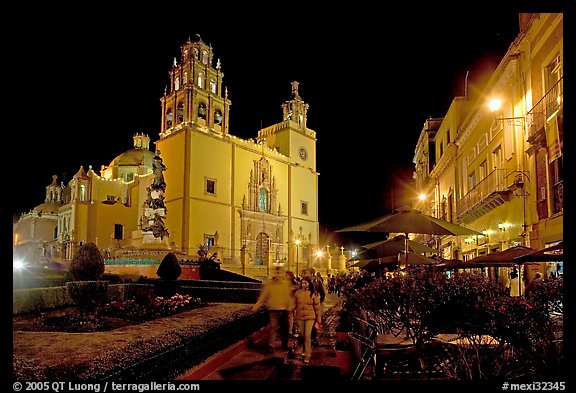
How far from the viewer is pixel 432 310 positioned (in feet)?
16.7

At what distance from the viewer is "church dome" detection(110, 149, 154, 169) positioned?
1857 inches

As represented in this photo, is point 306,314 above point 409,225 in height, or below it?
below

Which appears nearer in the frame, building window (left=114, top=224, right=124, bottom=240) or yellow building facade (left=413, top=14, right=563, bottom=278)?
yellow building facade (left=413, top=14, right=563, bottom=278)

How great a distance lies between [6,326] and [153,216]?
25387 millimetres

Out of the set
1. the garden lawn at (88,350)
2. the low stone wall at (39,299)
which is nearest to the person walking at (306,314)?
the garden lawn at (88,350)

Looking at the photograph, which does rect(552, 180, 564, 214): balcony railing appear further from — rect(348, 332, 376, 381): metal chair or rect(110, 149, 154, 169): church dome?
rect(110, 149, 154, 169): church dome

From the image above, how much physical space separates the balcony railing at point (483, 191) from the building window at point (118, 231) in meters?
28.2

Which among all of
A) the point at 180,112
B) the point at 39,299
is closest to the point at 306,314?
the point at 39,299

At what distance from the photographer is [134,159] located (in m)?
47.5

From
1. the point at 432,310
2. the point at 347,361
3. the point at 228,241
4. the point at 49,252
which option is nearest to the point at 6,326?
the point at 432,310

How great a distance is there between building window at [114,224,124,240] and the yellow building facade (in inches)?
1105

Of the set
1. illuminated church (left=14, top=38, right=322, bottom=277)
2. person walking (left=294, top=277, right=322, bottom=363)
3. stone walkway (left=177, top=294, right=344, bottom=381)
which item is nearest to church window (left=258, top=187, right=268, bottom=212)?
illuminated church (left=14, top=38, right=322, bottom=277)

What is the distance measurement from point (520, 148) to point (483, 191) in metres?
4.37

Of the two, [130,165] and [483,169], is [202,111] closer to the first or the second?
[130,165]
